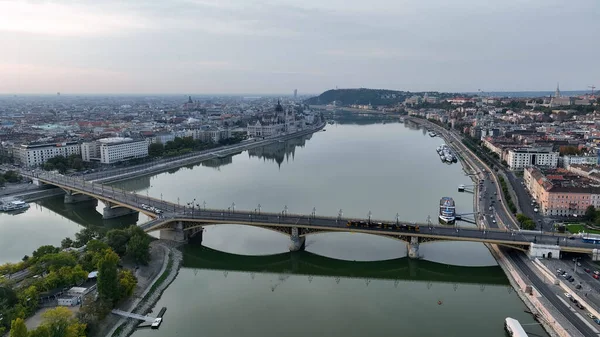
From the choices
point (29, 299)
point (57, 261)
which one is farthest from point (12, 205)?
point (29, 299)

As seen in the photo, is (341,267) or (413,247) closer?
(341,267)

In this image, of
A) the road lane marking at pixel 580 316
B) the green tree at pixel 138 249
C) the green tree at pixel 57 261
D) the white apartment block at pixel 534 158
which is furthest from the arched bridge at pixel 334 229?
the white apartment block at pixel 534 158

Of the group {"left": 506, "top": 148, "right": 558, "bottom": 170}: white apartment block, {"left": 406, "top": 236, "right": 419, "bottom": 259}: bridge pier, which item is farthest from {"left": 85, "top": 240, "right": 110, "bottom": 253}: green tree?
{"left": 506, "top": 148, "right": 558, "bottom": 170}: white apartment block

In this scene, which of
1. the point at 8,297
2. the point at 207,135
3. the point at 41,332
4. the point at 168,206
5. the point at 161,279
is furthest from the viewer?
the point at 207,135

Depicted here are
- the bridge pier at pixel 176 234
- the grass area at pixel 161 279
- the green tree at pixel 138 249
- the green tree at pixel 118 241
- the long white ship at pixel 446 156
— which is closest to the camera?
the grass area at pixel 161 279

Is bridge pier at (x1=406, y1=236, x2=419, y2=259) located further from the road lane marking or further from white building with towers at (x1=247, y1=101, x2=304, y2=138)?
white building with towers at (x1=247, y1=101, x2=304, y2=138)

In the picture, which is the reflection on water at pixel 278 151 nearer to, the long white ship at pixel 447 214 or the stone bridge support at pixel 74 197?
the stone bridge support at pixel 74 197

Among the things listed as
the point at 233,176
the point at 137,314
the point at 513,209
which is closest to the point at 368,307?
the point at 137,314

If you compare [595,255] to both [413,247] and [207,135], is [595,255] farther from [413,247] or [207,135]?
[207,135]
